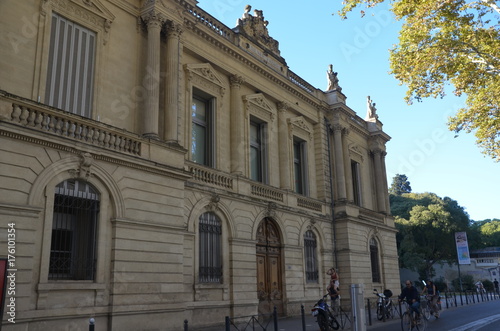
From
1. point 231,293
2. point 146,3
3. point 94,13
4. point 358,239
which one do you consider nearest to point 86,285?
point 231,293

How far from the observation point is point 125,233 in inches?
467

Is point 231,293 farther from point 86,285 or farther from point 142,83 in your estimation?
point 142,83

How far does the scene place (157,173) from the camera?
513 inches

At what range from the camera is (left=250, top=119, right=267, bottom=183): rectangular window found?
2038 centimetres

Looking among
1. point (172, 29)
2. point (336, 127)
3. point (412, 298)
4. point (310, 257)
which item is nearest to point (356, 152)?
point (336, 127)

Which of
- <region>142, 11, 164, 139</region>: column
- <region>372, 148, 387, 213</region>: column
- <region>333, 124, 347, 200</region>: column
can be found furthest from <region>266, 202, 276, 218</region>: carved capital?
<region>372, 148, 387, 213</region>: column

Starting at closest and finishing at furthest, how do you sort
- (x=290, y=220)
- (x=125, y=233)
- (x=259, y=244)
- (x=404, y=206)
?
(x=125, y=233) < (x=259, y=244) < (x=290, y=220) < (x=404, y=206)

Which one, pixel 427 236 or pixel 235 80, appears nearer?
pixel 235 80

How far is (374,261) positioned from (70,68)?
68.8ft

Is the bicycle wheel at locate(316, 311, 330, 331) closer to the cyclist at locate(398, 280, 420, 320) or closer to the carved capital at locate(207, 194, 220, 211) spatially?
the cyclist at locate(398, 280, 420, 320)

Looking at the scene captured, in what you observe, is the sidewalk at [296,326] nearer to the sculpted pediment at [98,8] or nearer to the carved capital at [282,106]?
the carved capital at [282,106]

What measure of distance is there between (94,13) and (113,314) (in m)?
8.74

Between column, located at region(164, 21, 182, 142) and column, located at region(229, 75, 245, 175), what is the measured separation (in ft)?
13.7

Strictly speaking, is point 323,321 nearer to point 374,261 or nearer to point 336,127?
point 336,127
